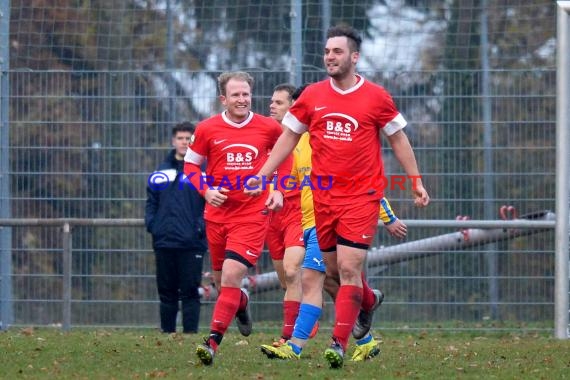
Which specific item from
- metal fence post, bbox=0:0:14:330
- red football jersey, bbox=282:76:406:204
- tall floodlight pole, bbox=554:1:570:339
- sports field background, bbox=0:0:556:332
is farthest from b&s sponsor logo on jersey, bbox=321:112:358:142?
metal fence post, bbox=0:0:14:330

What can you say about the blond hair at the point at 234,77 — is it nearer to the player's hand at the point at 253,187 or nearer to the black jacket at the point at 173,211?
the player's hand at the point at 253,187

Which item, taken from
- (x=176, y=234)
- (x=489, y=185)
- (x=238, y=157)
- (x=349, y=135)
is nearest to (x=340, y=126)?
(x=349, y=135)

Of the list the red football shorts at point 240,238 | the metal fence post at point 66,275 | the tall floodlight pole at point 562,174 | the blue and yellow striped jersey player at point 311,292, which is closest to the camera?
the blue and yellow striped jersey player at point 311,292

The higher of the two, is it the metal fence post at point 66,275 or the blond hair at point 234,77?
the blond hair at point 234,77

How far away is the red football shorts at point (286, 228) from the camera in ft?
34.9

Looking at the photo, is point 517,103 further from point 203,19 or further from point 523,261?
point 203,19

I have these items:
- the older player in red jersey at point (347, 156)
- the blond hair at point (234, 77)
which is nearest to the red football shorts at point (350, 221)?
the older player in red jersey at point (347, 156)

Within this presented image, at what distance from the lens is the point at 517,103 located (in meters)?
14.0

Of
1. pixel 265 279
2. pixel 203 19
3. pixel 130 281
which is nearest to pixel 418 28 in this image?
pixel 203 19

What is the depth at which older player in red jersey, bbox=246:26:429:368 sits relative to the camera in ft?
28.1

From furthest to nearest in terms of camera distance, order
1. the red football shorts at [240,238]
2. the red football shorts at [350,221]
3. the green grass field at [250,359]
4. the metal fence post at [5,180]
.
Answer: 1. the metal fence post at [5,180]
2. the red football shorts at [240,238]
3. the red football shorts at [350,221]
4. the green grass field at [250,359]

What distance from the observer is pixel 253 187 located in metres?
8.92

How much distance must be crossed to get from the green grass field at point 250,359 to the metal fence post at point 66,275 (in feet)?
4.44

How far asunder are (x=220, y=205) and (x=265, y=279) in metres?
4.91
